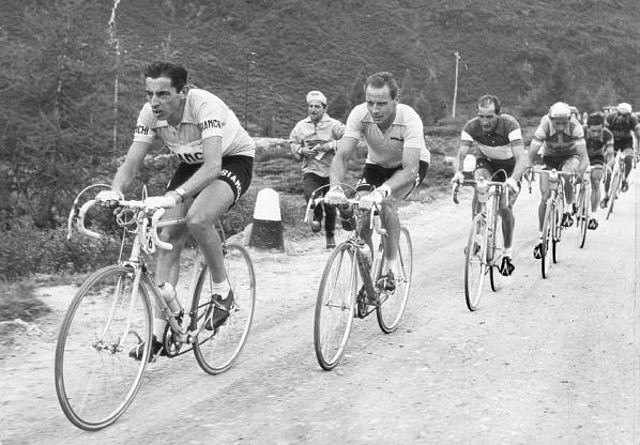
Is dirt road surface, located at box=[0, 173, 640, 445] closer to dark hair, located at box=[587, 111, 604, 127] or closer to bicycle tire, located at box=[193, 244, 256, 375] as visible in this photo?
bicycle tire, located at box=[193, 244, 256, 375]

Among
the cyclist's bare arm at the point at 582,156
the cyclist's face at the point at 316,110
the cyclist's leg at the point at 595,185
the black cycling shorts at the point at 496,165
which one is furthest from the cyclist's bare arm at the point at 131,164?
the cyclist's leg at the point at 595,185

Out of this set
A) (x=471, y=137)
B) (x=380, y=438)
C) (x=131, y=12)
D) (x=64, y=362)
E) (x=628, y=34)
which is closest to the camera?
(x=64, y=362)

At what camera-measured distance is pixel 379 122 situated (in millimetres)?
6188

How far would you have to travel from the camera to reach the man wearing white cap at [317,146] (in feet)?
34.8

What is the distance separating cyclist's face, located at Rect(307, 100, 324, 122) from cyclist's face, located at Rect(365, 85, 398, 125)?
459 centimetres

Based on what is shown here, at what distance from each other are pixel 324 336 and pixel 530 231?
27.3 feet

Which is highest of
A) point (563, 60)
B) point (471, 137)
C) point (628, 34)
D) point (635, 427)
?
point (628, 34)

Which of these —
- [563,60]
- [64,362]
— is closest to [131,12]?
[563,60]

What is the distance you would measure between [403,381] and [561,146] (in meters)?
5.94

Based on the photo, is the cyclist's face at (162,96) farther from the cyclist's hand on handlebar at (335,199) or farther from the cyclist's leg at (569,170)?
the cyclist's leg at (569,170)

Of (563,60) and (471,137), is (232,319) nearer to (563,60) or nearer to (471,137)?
(471,137)

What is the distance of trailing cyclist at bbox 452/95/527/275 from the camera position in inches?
330

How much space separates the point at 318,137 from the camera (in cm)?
1077

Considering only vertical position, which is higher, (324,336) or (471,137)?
(471,137)
